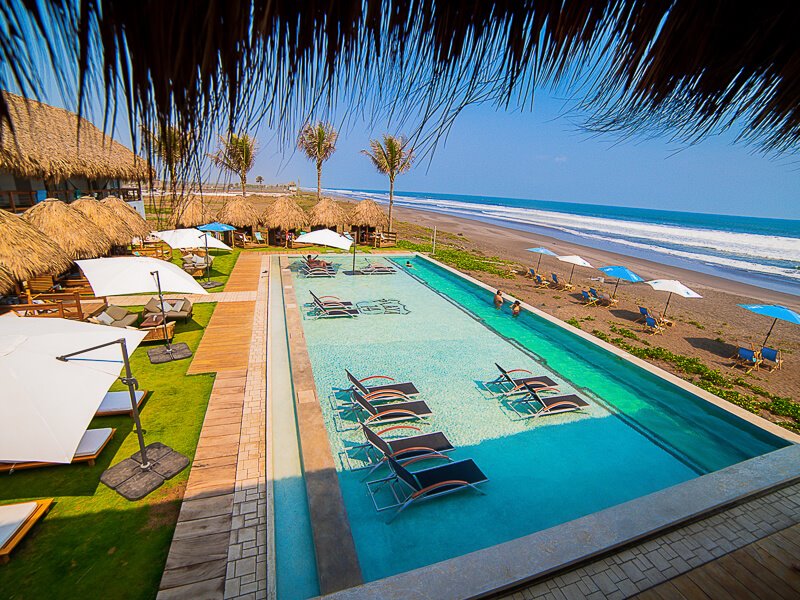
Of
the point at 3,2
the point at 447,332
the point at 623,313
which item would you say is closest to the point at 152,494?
the point at 3,2

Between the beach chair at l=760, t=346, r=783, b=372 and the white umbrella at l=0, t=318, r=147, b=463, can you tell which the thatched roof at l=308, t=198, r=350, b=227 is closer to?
the white umbrella at l=0, t=318, r=147, b=463

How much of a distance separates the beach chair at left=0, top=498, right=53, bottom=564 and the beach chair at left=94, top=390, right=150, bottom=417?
64.6 inches

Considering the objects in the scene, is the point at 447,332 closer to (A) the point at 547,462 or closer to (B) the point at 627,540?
(A) the point at 547,462

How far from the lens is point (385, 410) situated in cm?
642

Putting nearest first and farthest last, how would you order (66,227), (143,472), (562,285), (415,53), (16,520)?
1. (415,53)
2. (16,520)
3. (143,472)
4. (66,227)
5. (562,285)

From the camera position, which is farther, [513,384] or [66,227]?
[66,227]

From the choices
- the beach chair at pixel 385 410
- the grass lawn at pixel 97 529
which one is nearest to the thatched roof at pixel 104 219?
the grass lawn at pixel 97 529

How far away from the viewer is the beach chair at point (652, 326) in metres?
12.1

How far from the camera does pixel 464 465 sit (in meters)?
5.16

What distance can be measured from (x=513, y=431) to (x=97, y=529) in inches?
232

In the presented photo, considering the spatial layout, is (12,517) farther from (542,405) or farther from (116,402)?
(542,405)

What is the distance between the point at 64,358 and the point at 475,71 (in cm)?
496

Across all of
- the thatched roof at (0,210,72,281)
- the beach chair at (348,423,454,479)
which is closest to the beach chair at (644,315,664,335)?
the beach chair at (348,423,454,479)

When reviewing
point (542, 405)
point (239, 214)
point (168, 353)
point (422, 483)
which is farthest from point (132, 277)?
point (239, 214)
